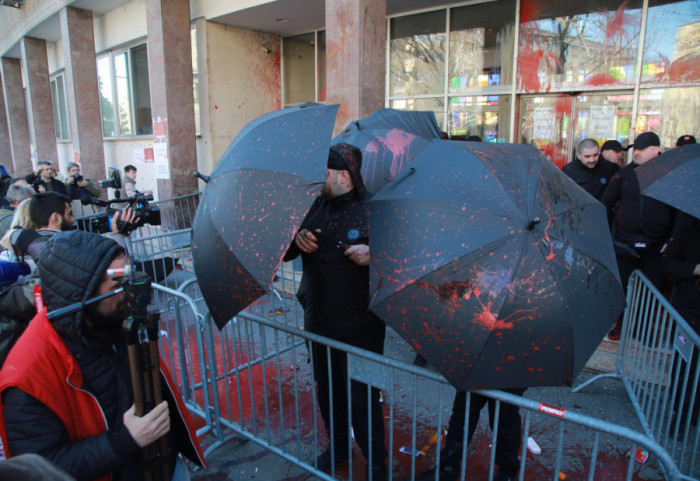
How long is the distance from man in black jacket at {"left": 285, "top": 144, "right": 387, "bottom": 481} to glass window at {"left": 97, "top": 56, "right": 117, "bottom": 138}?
43.2ft

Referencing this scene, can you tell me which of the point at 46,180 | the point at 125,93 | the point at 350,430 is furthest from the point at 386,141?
the point at 125,93

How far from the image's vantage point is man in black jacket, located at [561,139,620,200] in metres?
5.45

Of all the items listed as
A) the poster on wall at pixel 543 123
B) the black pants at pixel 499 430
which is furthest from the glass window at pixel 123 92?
the black pants at pixel 499 430

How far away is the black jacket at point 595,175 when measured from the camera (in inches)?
215

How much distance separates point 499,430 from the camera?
104 inches

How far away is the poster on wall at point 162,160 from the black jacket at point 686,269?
28.9ft

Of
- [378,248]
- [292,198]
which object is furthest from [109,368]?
[378,248]

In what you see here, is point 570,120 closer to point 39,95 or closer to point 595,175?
point 595,175

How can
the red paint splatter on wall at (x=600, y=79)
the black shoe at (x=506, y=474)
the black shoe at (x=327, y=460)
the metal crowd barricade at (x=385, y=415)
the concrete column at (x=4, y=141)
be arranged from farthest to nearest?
1. the concrete column at (x=4, y=141)
2. the red paint splatter on wall at (x=600, y=79)
3. the black shoe at (x=327, y=460)
4. the black shoe at (x=506, y=474)
5. the metal crowd barricade at (x=385, y=415)

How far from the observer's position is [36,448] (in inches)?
63.2

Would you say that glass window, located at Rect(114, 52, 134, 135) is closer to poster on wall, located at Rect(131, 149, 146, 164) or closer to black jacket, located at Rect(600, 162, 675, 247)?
poster on wall, located at Rect(131, 149, 146, 164)

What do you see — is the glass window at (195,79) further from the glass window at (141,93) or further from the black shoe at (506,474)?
the black shoe at (506,474)

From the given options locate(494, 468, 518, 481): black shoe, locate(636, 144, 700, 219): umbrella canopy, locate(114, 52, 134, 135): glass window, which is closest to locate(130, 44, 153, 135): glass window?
locate(114, 52, 134, 135): glass window

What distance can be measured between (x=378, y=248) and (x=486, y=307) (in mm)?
522
